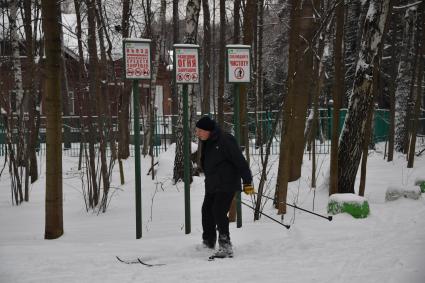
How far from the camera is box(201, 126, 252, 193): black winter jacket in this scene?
5.24 m

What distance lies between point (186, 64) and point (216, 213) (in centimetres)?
209

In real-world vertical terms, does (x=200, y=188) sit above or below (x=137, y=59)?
below

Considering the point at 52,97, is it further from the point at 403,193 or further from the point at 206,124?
the point at 403,193

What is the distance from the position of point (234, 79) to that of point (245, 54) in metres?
0.38

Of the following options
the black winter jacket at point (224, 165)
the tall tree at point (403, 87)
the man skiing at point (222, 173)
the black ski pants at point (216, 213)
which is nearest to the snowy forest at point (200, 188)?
the black ski pants at point (216, 213)

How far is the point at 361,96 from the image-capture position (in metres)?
8.88

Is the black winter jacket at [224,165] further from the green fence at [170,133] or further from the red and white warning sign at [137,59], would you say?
the green fence at [170,133]

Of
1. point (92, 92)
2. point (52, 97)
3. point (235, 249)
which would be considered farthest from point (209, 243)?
point (92, 92)

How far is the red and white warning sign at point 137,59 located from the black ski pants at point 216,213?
1760 mm

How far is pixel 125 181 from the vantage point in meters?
13.4

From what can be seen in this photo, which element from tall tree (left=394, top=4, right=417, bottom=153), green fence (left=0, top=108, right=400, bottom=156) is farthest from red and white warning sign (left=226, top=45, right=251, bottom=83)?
tall tree (left=394, top=4, right=417, bottom=153)

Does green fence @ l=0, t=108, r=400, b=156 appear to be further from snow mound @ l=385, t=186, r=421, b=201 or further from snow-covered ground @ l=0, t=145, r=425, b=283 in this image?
snow-covered ground @ l=0, t=145, r=425, b=283

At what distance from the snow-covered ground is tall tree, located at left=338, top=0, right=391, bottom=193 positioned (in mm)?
880

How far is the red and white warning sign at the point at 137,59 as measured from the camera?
19.7 ft
